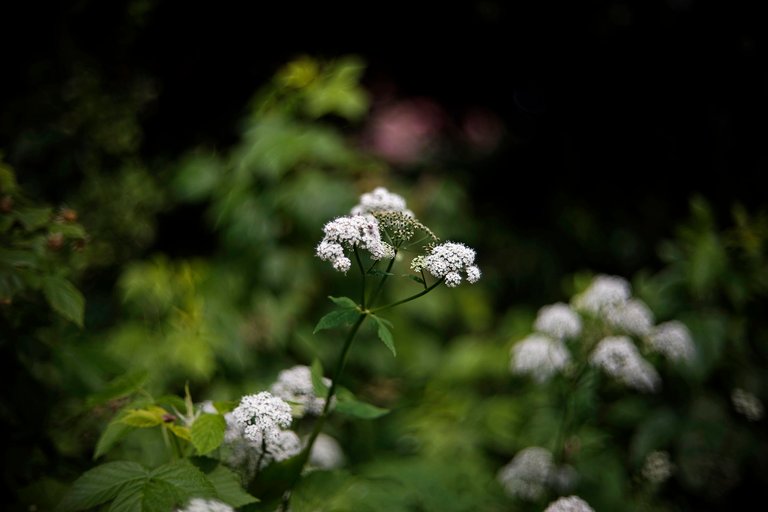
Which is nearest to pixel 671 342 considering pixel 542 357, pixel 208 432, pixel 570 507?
pixel 542 357

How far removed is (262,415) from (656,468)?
135 centimetres

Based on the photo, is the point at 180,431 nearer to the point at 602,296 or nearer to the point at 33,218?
the point at 33,218

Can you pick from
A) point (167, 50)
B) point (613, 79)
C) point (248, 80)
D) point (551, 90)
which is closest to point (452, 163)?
point (551, 90)

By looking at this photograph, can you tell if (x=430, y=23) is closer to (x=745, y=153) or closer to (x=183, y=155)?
(x=183, y=155)

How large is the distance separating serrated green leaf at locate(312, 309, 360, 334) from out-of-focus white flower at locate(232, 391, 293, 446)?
144mm

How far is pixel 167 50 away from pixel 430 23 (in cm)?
160

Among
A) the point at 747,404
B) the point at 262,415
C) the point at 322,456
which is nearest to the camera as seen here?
the point at 262,415

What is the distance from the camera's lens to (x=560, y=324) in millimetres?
1729

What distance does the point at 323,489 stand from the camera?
1272 millimetres

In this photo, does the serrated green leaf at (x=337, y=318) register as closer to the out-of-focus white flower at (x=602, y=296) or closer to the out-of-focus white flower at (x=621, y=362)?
the out-of-focus white flower at (x=621, y=362)

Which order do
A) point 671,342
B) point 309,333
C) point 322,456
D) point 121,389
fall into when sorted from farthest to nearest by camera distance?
point 309,333 → point 671,342 → point 322,456 → point 121,389

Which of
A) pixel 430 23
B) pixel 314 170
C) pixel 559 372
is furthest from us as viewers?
pixel 430 23

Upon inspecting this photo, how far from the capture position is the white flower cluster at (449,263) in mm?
1037

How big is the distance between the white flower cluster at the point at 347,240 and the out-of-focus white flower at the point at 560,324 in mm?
858
